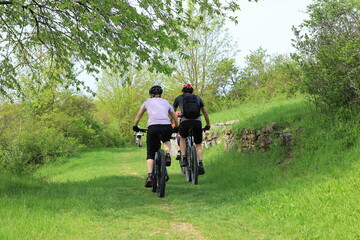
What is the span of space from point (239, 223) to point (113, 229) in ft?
6.34

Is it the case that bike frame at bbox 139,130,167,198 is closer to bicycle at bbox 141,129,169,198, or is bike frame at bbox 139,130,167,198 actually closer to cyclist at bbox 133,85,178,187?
bicycle at bbox 141,129,169,198

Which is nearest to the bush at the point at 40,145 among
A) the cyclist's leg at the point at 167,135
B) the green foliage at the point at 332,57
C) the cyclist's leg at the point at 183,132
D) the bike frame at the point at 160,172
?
the cyclist's leg at the point at 183,132

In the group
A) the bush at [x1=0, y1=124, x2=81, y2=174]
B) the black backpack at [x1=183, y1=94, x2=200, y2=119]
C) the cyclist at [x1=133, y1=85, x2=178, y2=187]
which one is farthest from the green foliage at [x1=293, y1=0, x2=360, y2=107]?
the bush at [x1=0, y1=124, x2=81, y2=174]

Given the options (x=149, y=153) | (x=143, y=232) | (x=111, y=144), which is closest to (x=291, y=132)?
(x=149, y=153)

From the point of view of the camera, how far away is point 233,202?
21.2 feet

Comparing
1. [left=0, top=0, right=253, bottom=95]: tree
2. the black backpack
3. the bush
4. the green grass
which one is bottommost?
the green grass

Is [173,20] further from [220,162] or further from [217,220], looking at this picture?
[217,220]

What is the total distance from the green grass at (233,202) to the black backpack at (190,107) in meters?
1.85

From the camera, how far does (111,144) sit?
34.0m

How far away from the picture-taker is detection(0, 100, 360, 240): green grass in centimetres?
456

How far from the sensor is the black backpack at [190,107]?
327 inches

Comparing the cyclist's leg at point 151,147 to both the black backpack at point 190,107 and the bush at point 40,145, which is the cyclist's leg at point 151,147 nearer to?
the black backpack at point 190,107

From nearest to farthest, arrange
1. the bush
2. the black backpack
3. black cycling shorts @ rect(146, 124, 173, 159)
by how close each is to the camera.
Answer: black cycling shorts @ rect(146, 124, 173, 159), the black backpack, the bush

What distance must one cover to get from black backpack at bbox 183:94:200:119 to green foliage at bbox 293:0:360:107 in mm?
2824
